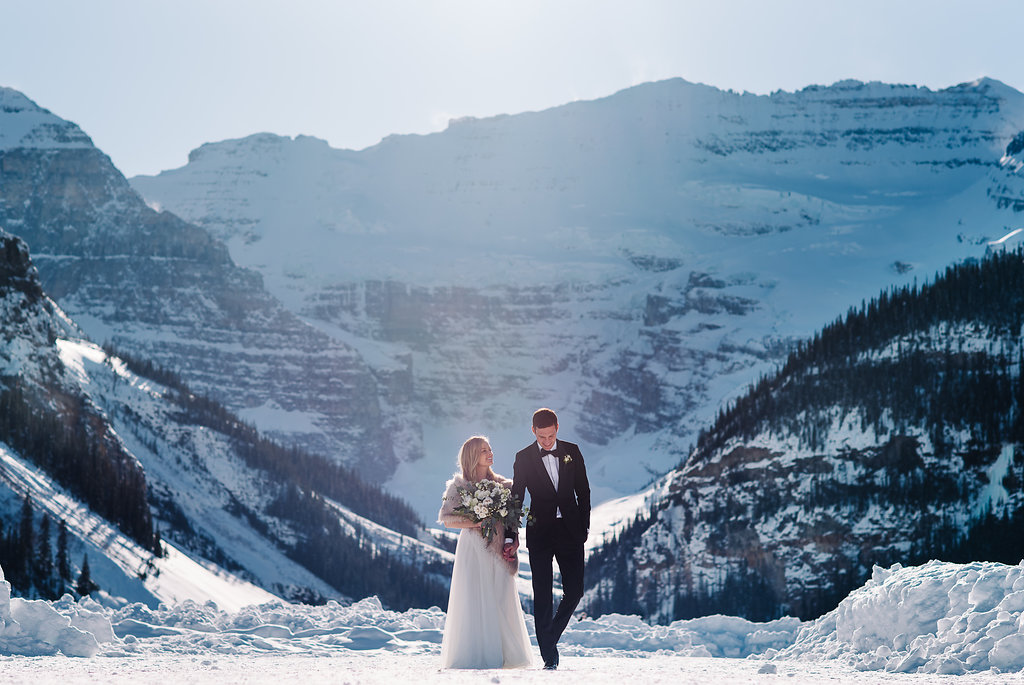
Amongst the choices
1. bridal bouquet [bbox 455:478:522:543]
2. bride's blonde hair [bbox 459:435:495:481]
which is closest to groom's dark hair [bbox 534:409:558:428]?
bride's blonde hair [bbox 459:435:495:481]

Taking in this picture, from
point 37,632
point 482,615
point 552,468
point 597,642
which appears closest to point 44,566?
point 597,642

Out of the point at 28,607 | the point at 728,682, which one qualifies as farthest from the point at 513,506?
A: the point at 28,607

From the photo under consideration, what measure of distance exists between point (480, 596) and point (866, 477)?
170 metres

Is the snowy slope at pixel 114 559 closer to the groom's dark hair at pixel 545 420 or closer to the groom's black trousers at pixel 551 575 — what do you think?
the groom's black trousers at pixel 551 575

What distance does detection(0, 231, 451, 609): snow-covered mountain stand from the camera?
96438mm

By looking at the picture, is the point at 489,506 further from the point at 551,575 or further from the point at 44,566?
the point at 44,566

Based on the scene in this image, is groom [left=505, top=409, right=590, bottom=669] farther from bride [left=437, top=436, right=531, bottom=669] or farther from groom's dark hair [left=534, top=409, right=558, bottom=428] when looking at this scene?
bride [left=437, top=436, right=531, bottom=669]

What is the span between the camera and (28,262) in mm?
141250

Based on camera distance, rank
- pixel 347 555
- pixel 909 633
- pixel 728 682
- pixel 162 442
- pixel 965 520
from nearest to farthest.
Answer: pixel 728 682
pixel 909 633
pixel 965 520
pixel 162 442
pixel 347 555

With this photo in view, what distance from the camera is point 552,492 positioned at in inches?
837

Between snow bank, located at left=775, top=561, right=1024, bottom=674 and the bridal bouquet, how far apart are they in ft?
29.1

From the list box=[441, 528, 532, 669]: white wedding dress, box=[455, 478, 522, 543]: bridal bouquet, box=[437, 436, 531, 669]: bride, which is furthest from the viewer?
box=[441, 528, 532, 669]: white wedding dress

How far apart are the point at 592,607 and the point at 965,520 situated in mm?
57022

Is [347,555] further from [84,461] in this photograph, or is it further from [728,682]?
[728,682]
